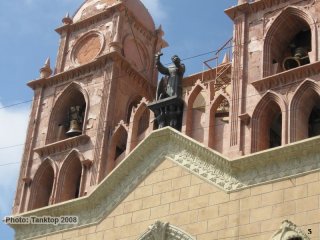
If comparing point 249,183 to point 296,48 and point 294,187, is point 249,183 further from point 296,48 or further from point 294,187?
point 296,48

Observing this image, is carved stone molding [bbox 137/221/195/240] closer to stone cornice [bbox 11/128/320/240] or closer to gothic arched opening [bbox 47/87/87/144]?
stone cornice [bbox 11/128/320/240]

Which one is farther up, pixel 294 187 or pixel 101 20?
pixel 101 20

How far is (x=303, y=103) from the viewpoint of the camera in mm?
A: 19531

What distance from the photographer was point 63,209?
67.8ft

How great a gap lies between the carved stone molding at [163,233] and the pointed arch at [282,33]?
4.31 m

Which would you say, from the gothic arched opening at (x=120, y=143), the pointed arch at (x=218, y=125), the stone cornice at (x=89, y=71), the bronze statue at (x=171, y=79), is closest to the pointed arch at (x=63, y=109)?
the stone cornice at (x=89, y=71)

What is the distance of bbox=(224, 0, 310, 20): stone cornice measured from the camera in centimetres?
2125

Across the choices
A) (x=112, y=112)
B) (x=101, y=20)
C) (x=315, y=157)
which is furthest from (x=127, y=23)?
(x=315, y=157)

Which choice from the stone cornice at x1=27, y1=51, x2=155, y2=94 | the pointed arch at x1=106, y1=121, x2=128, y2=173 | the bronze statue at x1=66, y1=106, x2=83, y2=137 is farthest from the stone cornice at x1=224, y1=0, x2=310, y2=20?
the bronze statue at x1=66, y1=106, x2=83, y2=137

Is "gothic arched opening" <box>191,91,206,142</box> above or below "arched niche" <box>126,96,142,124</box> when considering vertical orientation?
below

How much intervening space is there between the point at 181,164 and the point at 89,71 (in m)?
5.57

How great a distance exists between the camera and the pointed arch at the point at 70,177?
22.2m

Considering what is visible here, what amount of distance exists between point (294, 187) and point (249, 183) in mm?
1040

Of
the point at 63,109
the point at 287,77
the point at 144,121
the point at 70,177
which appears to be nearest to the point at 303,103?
the point at 287,77
